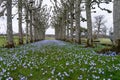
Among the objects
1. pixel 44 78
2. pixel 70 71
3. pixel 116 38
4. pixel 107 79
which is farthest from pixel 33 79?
pixel 116 38

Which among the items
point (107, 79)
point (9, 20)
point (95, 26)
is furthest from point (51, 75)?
point (95, 26)

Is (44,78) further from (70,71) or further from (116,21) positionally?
(116,21)

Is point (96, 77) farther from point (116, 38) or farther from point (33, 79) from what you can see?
point (116, 38)

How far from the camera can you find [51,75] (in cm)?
720

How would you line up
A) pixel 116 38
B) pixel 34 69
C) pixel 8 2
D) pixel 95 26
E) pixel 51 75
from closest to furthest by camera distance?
1. pixel 51 75
2. pixel 34 69
3. pixel 116 38
4. pixel 8 2
5. pixel 95 26

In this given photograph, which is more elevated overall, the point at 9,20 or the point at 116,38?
the point at 9,20

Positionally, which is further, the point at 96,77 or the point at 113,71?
the point at 113,71

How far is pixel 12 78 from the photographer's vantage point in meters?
6.70

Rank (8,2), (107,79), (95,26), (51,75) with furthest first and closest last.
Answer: (95,26)
(8,2)
(51,75)
(107,79)

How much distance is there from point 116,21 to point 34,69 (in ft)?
32.7

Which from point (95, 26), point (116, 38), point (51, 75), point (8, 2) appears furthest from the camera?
point (95, 26)

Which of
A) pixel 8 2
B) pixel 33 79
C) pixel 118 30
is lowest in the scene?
pixel 33 79

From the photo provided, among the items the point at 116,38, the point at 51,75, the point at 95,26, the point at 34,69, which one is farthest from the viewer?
the point at 95,26

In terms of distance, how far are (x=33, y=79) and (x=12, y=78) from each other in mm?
602
